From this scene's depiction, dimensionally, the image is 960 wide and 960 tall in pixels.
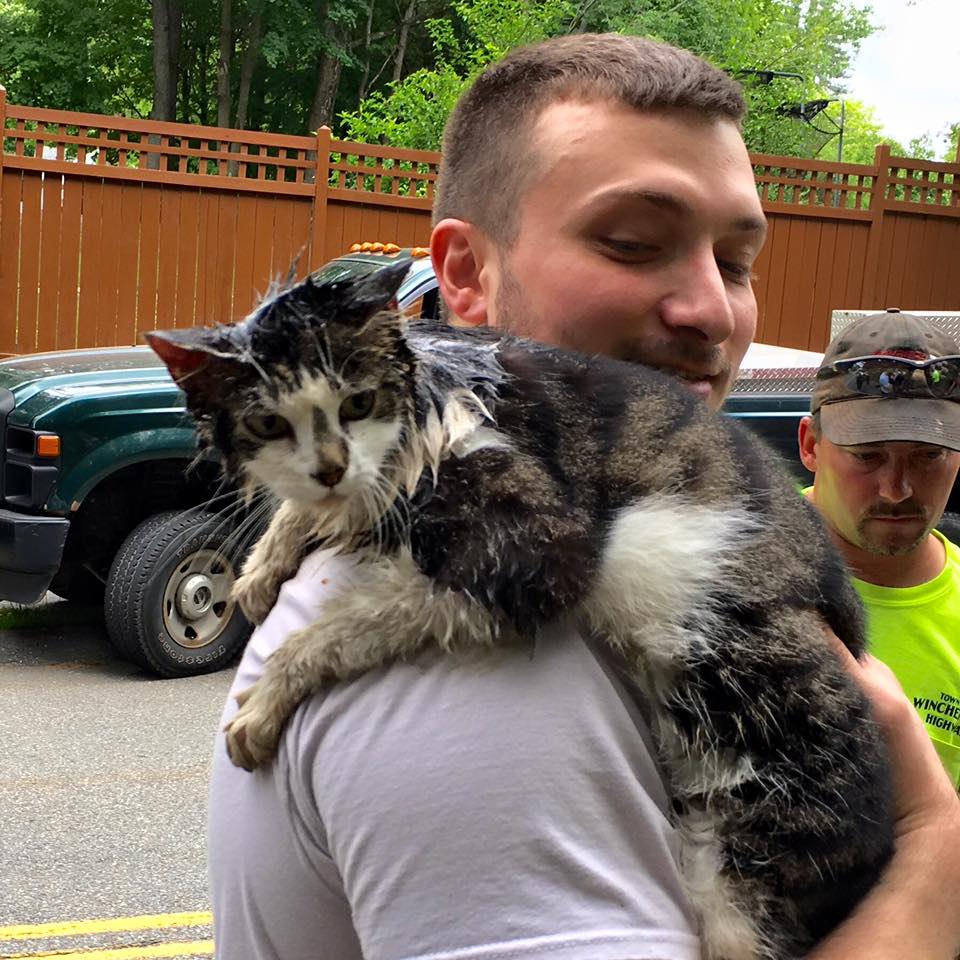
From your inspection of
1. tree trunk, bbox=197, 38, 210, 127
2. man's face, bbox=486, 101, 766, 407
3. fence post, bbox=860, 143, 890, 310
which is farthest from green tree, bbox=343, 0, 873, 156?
man's face, bbox=486, 101, 766, 407

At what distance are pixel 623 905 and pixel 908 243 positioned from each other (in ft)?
49.7

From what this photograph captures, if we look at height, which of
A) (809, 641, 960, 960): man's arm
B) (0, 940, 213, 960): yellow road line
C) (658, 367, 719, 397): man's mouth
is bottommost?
(0, 940, 213, 960): yellow road line

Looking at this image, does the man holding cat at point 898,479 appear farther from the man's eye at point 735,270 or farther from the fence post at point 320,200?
Answer: the fence post at point 320,200

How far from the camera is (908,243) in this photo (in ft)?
49.2

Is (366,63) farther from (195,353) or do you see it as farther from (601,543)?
(601,543)

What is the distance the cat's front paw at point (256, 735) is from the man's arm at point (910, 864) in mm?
828

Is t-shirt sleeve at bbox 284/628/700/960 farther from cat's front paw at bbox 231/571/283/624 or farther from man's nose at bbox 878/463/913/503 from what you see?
man's nose at bbox 878/463/913/503

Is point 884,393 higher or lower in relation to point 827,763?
higher

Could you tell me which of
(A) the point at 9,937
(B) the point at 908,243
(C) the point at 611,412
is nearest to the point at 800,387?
(A) the point at 9,937

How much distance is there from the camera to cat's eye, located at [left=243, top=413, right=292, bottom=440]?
5.80 feet

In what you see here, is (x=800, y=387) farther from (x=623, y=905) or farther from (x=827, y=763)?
(x=623, y=905)

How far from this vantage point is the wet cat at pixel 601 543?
162cm

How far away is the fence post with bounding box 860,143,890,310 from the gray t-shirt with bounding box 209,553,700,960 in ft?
47.3

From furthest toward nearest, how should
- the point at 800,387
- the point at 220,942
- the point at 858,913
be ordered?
the point at 800,387 < the point at 858,913 < the point at 220,942
